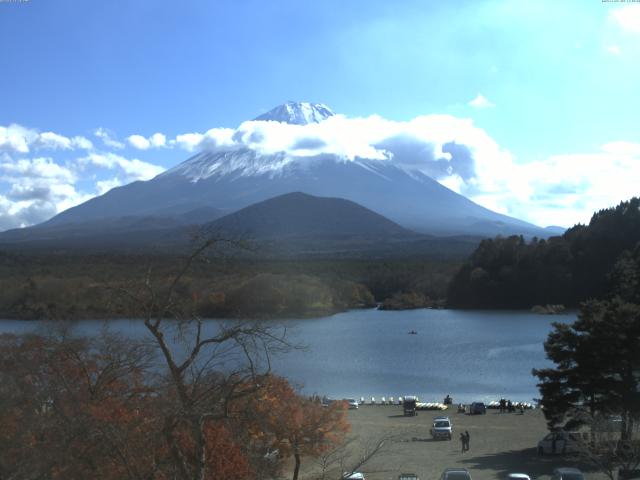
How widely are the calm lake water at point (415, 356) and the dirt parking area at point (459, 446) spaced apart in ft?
7.00

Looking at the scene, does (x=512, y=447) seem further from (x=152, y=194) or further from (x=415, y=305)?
(x=152, y=194)

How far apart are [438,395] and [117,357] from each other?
1420 cm

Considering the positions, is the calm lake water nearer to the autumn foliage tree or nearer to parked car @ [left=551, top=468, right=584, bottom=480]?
the autumn foliage tree

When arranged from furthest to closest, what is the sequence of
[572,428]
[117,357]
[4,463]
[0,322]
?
[0,322] → [572,428] → [117,357] → [4,463]

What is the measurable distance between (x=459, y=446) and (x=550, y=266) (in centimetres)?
4024

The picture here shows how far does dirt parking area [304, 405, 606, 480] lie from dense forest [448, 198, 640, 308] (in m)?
→ 33.9

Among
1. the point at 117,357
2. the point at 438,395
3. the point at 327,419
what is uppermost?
the point at 117,357

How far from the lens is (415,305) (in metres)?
55.6

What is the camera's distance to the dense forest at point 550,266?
4856 cm

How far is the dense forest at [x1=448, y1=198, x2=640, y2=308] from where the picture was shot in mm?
48562

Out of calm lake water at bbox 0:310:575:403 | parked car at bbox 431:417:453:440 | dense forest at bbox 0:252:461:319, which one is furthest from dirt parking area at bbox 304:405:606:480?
dense forest at bbox 0:252:461:319

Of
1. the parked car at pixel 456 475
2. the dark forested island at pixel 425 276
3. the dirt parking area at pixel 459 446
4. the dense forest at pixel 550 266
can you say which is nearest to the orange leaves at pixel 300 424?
the dirt parking area at pixel 459 446

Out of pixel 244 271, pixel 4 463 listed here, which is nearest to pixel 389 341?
pixel 244 271

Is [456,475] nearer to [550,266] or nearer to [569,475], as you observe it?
[569,475]
